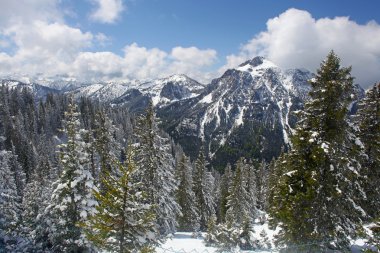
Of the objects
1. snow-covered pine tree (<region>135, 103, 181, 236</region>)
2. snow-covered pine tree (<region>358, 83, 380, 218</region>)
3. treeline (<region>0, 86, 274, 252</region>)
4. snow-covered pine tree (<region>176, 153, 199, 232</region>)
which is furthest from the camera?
snow-covered pine tree (<region>176, 153, 199, 232</region>)

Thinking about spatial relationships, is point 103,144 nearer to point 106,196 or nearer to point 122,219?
point 106,196

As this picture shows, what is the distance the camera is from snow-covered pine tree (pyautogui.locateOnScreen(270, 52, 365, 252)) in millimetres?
17797

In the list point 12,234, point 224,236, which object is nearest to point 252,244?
point 224,236

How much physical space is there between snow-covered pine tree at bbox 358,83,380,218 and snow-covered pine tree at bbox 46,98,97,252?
18.9m

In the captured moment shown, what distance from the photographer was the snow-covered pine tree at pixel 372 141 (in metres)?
22.8

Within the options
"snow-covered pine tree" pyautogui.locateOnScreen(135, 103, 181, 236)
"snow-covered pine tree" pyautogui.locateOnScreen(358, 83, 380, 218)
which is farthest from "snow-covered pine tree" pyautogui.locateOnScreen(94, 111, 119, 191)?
"snow-covered pine tree" pyautogui.locateOnScreen(358, 83, 380, 218)

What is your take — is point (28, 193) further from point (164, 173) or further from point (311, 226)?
point (311, 226)

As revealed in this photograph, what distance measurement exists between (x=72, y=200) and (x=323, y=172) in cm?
1476

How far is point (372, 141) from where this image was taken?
22.8 m

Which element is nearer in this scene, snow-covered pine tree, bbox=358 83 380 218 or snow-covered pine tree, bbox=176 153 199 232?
snow-covered pine tree, bbox=358 83 380 218

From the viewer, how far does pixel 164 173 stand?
99.4ft

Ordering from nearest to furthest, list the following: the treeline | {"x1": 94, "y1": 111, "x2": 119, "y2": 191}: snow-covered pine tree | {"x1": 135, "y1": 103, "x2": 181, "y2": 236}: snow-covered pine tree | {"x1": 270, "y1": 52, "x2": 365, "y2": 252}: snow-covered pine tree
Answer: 1. the treeline
2. {"x1": 270, "y1": 52, "x2": 365, "y2": 252}: snow-covered pine tree
3. {"x1": 135, "y1": 103, "x2": 181, "y2": 236}: snow-covered pine tree
4. {"x1": 94, "y1": 111, "x2": 119, "y2": 191}: snow-covered pine tree

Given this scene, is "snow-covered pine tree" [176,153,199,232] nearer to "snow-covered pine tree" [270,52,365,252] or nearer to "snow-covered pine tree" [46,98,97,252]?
"snow-covered pine tree" [46,98,97,252]

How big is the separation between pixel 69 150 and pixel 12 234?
553 cm
